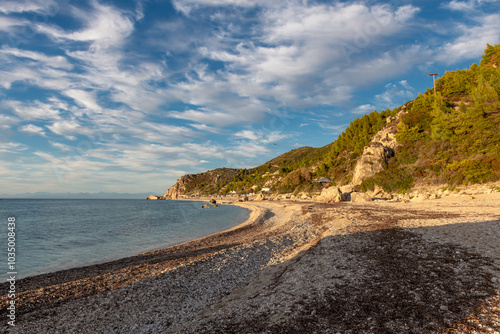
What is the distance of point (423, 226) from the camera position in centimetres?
1677

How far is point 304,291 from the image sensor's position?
8.50 m

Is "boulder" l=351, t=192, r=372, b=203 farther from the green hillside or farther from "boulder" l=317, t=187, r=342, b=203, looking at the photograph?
the green hillside

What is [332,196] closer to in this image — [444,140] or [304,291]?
[444,140]

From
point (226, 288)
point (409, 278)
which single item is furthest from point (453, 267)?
point (226, 288)

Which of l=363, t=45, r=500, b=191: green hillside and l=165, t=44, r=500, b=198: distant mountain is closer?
l=363, t=45, r=500, b=191: green hillside

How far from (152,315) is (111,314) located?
1.64 m

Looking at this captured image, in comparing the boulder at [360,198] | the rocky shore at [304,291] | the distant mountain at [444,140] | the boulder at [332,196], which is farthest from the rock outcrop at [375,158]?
the rocky shore at [304,291]

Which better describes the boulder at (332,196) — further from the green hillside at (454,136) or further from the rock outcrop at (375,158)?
the rock outcrop at (375,158)

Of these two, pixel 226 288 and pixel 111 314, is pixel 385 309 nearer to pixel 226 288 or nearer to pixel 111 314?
pixel 226 288

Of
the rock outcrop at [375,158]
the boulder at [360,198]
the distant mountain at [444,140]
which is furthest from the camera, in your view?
the rock outcrop at [375,158]

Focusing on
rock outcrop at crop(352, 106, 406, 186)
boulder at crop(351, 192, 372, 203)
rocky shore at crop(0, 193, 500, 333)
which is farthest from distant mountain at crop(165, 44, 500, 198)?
rocky shore at crop(0, 193, 500, 333)

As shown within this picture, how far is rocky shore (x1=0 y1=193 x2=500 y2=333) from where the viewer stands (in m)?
6.21

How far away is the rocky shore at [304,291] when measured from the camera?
6207 millimetres

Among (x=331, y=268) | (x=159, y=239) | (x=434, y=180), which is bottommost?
(x=159, y=239)
